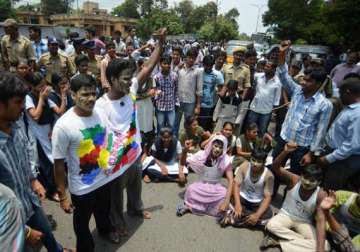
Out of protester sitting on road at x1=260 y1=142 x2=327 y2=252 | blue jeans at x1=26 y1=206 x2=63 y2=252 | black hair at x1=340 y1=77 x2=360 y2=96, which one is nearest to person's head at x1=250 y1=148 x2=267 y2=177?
protester sitting on road at x1=260 y1=142 x2=327 y2=252

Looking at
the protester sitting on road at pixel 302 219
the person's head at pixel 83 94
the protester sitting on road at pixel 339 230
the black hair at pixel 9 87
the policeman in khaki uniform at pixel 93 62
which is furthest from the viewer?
the policeman in khaki uniform at pixel 93 62

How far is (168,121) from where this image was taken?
17.2ft

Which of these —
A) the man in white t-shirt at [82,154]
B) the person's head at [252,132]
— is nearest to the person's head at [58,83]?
the man in white t-shirt at [82,154]

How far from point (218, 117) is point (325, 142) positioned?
7.48 ft

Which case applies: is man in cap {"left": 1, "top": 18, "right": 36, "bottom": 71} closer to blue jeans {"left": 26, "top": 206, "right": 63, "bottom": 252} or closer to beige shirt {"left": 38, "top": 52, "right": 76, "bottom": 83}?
beige shirt {"left": 38, "top": 52, "right": 76, "bottom": 83}

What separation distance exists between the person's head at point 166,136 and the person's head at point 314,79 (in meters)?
2.18

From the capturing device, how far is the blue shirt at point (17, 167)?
5.62 ft

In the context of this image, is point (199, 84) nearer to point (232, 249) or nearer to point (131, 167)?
point (131, 167)

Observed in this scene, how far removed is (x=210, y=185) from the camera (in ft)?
12.5

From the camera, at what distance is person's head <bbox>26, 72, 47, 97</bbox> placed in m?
3.47

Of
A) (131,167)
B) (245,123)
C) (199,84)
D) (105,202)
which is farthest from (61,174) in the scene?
(245,123)

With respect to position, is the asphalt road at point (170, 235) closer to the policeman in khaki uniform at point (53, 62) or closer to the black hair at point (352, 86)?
the black hair at point (352, 86)

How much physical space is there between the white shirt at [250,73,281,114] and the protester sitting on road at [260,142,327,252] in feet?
5.88

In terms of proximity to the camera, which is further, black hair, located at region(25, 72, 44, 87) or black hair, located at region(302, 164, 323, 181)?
black hair, located at region(25, 72, 44, 87)
